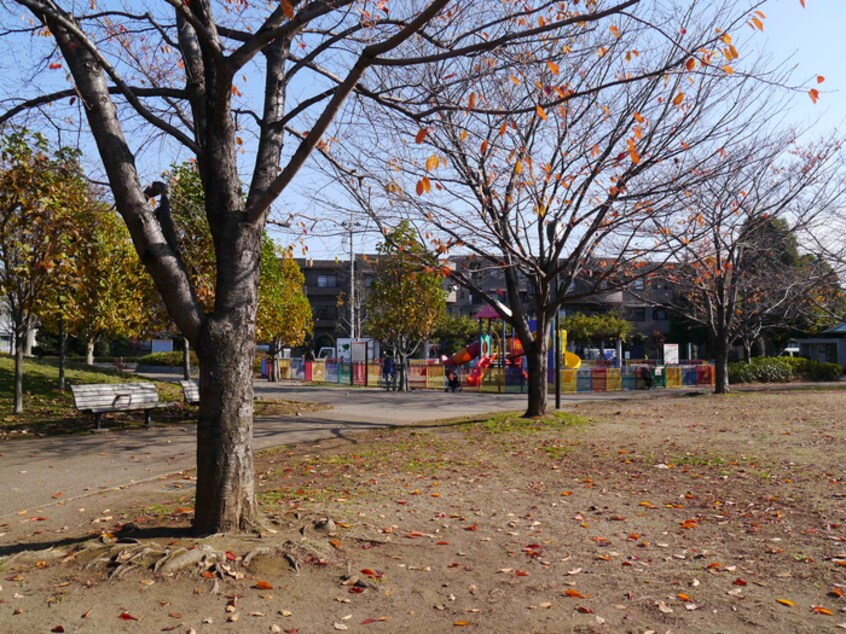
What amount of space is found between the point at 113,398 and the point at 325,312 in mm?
51978

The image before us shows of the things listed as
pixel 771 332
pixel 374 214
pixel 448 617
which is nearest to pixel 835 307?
pixel 771 332

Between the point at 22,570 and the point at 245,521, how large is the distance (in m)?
1.53

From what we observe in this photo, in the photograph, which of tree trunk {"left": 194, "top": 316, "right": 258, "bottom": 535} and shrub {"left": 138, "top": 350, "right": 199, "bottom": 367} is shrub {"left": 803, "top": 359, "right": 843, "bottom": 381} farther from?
tree trunk {"left": 194, "top": 316, "right": 258, "bottom": 535}

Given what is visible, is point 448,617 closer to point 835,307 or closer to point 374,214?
point 374,214

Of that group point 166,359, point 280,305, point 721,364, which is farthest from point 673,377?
point 166,359

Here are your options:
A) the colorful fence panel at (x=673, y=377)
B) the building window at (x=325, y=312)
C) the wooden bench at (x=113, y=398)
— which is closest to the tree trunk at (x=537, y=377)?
the wooden bench at (x=113, y=398)

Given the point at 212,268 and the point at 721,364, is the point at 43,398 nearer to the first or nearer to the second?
the point at 212,268

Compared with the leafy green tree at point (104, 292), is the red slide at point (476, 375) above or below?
below

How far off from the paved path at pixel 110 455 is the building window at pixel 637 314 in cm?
4838

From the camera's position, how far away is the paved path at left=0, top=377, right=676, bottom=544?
7.67 m

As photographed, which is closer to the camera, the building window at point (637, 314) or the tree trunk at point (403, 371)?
the tree trunk at point (403, 371)

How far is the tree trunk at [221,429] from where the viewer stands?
5.61m

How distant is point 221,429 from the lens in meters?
5.60

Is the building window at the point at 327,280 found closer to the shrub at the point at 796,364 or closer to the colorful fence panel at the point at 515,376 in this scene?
the colorful fence panel at the point at 515,376
